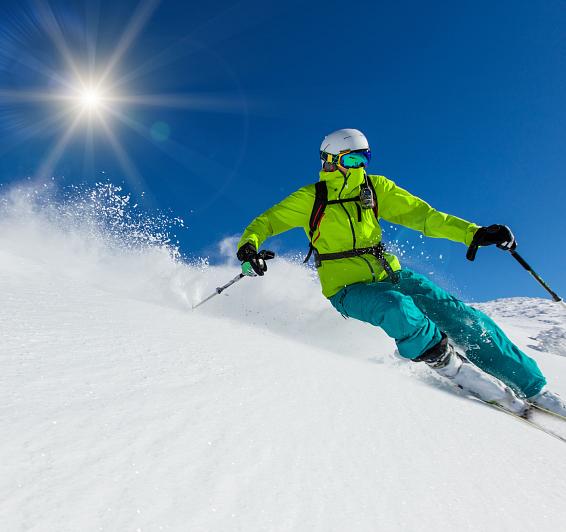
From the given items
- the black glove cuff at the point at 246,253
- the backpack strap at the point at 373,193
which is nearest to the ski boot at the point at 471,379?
the backpack strap at the point at 373,193

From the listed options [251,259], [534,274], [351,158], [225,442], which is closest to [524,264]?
[534,274]

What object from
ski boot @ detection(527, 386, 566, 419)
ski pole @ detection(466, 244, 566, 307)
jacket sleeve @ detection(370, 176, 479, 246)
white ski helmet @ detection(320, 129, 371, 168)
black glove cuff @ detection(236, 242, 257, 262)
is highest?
white ski helmet @ detection(320, 129, 371, 168)

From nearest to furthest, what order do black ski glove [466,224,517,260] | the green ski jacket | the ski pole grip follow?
black ski glove [466,224,517,260], the ski pole grip, the green ski jacket

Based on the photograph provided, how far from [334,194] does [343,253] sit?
78cm

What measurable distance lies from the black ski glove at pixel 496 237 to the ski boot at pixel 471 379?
1275mm

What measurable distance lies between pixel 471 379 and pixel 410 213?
234 cm

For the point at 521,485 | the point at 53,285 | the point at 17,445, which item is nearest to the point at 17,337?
the point at 17,445

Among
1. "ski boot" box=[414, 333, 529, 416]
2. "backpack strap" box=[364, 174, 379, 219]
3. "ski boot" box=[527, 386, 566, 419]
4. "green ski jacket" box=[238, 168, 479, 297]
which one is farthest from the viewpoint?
"backpack strap" box=[364, 174, 379, 219]

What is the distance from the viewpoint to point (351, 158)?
517 centimetres

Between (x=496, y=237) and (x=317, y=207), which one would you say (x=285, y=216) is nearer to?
(x=317, y=207)

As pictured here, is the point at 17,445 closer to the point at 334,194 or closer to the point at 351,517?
the point at 351,517

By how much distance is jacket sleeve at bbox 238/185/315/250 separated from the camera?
531cm

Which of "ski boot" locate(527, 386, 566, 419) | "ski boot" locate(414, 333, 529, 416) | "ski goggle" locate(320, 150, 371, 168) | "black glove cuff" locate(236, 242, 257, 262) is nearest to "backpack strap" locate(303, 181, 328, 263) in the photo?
"ski goggle" locate(320, 150, 371, 168)

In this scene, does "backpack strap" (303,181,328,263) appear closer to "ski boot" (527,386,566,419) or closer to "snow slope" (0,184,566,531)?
"snow slope" (0,184,566,531)
